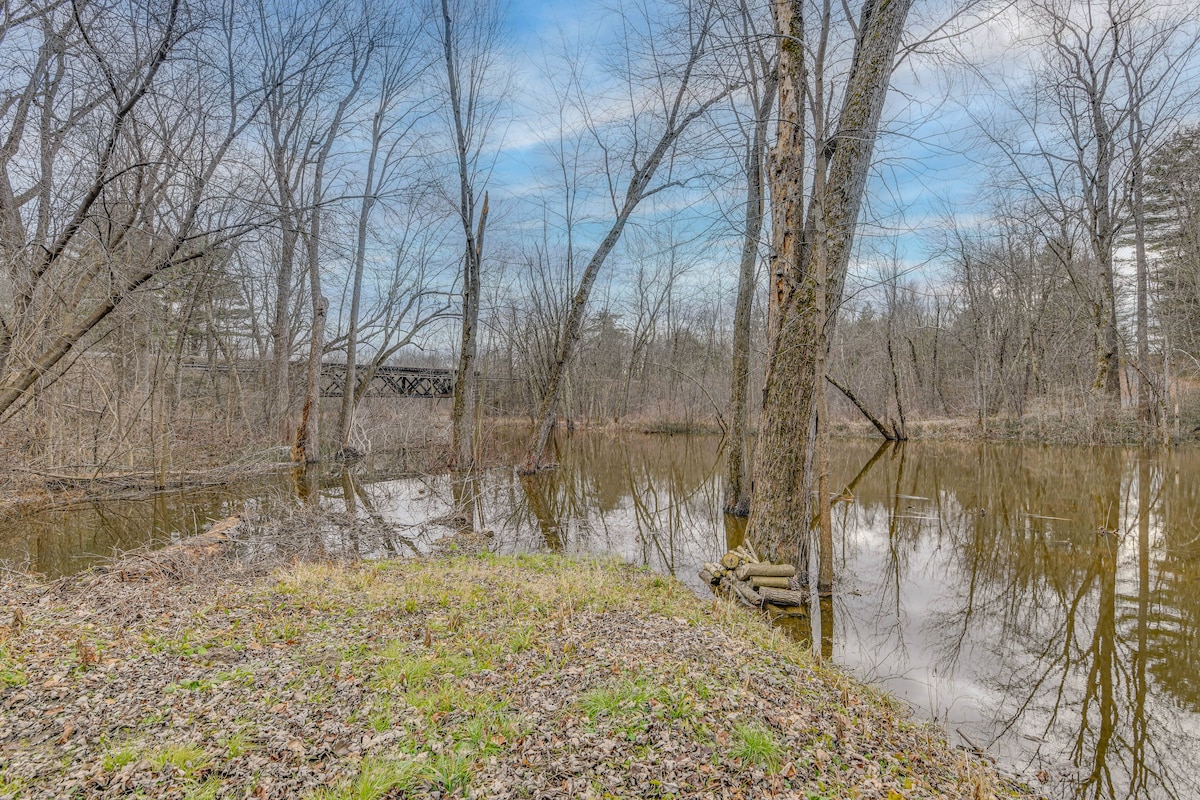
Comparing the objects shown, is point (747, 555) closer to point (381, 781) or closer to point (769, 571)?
point (769, 571)

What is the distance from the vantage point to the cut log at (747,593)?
18.9 ft

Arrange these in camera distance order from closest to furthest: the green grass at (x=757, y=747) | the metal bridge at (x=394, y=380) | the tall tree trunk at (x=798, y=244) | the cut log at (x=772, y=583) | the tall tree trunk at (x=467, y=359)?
1. the green grass at (x=757, y=747)
2. the cut log at (x=772, y=583)
3. the tall tree trunk at (x=798, y=244)
4. the tall tree trunk at (x=467, y=359)
5. the metal bridge at (x=394, y=380)

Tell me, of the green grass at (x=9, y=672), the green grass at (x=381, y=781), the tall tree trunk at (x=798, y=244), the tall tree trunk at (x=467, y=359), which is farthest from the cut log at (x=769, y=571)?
the tall tree trunk at (x=467, y=359)

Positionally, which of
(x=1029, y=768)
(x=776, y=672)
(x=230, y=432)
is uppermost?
(x=230, y=432)

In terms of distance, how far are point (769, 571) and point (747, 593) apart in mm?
332

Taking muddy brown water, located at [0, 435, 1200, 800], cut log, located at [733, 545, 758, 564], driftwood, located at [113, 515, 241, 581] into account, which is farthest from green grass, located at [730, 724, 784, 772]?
driftwood, located at [113, 515, 241, 581]

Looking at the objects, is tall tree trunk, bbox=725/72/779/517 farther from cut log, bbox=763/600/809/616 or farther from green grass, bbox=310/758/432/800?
green grass, bbox=310/758/432/800

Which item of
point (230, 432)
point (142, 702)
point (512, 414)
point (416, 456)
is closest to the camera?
point (142, 702)

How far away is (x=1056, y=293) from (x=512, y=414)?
87.1 ft

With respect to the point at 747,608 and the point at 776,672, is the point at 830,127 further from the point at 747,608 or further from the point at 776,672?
the point at 776,672

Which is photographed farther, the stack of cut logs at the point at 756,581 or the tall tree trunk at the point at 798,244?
the tall tree trunk at the point at 798,244

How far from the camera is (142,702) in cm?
293

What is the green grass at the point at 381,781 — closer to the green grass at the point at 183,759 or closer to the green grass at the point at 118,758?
the green grass at the point at 183,759

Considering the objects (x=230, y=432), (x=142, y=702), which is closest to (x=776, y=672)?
(x=142, y=702)
